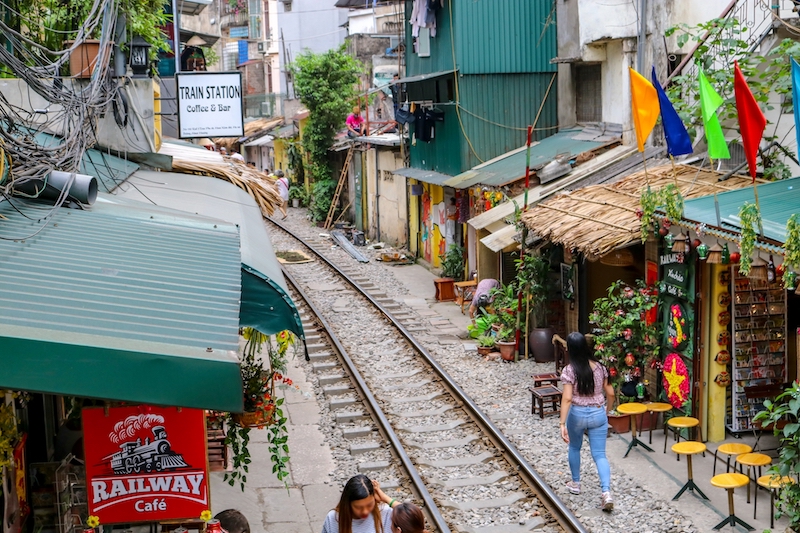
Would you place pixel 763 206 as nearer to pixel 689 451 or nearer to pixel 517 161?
pixel 689 451

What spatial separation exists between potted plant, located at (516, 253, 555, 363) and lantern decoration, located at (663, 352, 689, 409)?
3.94 m

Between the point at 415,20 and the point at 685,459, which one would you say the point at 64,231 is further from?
the point at 415,20

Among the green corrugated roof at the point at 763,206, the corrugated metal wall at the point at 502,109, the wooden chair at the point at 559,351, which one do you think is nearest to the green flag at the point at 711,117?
the green corrugated roof at the point at 763,206

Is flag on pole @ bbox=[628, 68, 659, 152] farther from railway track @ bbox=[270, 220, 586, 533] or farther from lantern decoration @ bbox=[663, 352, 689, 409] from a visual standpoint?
railway track @ bbox=[270, 220, 586, 533]

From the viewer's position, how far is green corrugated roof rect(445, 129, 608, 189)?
706 inches

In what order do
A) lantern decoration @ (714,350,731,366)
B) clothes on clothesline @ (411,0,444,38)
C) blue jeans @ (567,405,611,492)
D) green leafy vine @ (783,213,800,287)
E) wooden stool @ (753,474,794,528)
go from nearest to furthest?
green leafy vine @ (783,213,800,287) < wooden stool @ (753,474,794,528) < blue jeans @ (567,405,611,492) < lantern decoration @ (714,350,731,366) < clothes on clothesline @ (411,0,444,38)

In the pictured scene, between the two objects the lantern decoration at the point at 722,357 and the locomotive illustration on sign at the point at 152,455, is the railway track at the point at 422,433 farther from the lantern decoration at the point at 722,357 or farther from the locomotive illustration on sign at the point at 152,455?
the locomotive illustration on sign at the point at 152,455

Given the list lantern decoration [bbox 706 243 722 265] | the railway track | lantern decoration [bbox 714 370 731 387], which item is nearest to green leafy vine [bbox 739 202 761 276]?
lantern decoration [bbox 706 243 722 265]

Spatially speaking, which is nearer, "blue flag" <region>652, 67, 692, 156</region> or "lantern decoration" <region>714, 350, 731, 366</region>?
"blue flag" <region>652, 67, 692, 156</region>

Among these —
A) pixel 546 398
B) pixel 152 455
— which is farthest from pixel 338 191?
pixel 152 455

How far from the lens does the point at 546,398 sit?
1242 cm

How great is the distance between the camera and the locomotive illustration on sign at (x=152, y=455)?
6.17 meters

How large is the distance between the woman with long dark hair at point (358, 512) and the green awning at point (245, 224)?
4.16 feet

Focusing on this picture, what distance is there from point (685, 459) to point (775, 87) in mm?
4694
